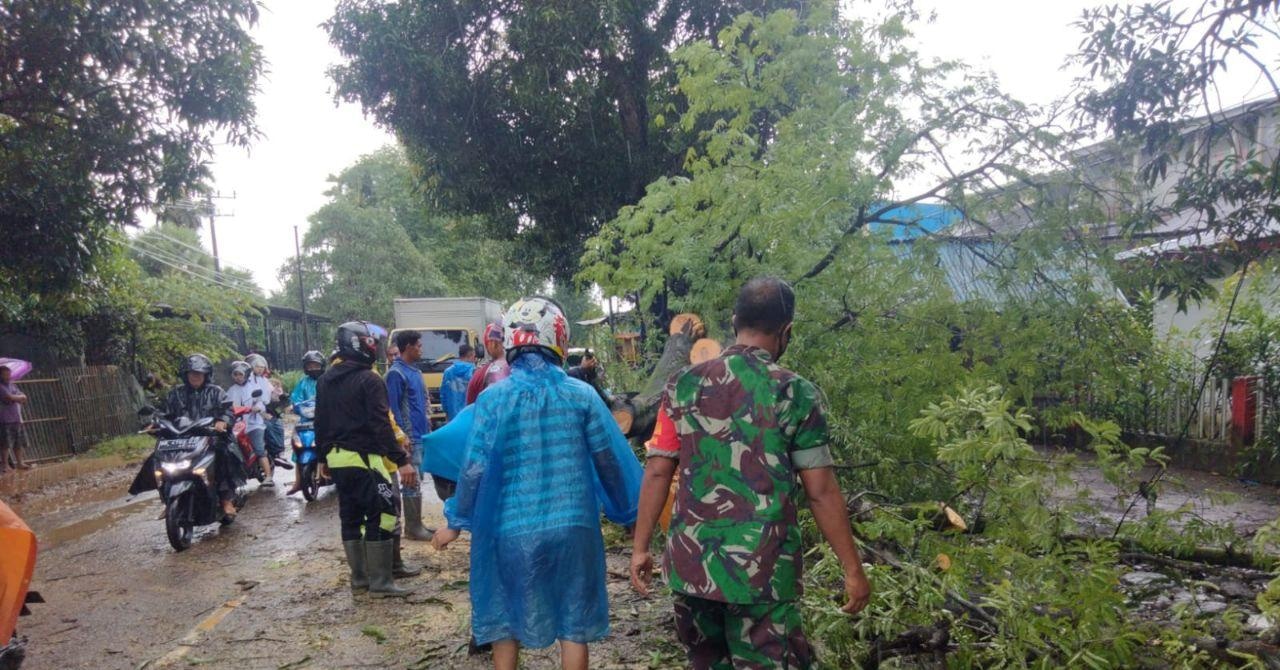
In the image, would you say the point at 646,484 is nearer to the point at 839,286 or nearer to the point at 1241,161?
the point at 839,286

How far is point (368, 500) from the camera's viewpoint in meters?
5.30

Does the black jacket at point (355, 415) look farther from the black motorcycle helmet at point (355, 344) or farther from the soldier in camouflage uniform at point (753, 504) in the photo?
the soldier in camouflage uniform at point (753, 504)

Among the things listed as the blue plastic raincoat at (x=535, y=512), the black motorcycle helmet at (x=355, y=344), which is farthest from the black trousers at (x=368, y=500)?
the blue plastic raincoat at (x=535, y=512)

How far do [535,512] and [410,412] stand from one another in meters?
4.31

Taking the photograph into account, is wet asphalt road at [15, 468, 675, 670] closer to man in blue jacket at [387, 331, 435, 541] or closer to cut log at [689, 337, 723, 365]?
man in blue jacket at [387, 331, 435, 541]

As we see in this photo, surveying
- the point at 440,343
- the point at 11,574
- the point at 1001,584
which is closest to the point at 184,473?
the point at 11,574

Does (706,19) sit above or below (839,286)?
above

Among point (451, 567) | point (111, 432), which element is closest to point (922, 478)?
point (451, 567)

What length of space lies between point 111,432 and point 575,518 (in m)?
15.7

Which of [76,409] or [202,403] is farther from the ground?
[202,403]

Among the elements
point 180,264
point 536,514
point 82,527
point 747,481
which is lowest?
point 82,527

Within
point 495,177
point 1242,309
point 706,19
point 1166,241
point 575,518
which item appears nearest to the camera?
point 575,518

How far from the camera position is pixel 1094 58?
167 inches

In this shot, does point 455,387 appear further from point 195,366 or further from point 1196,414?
point 1196,414
